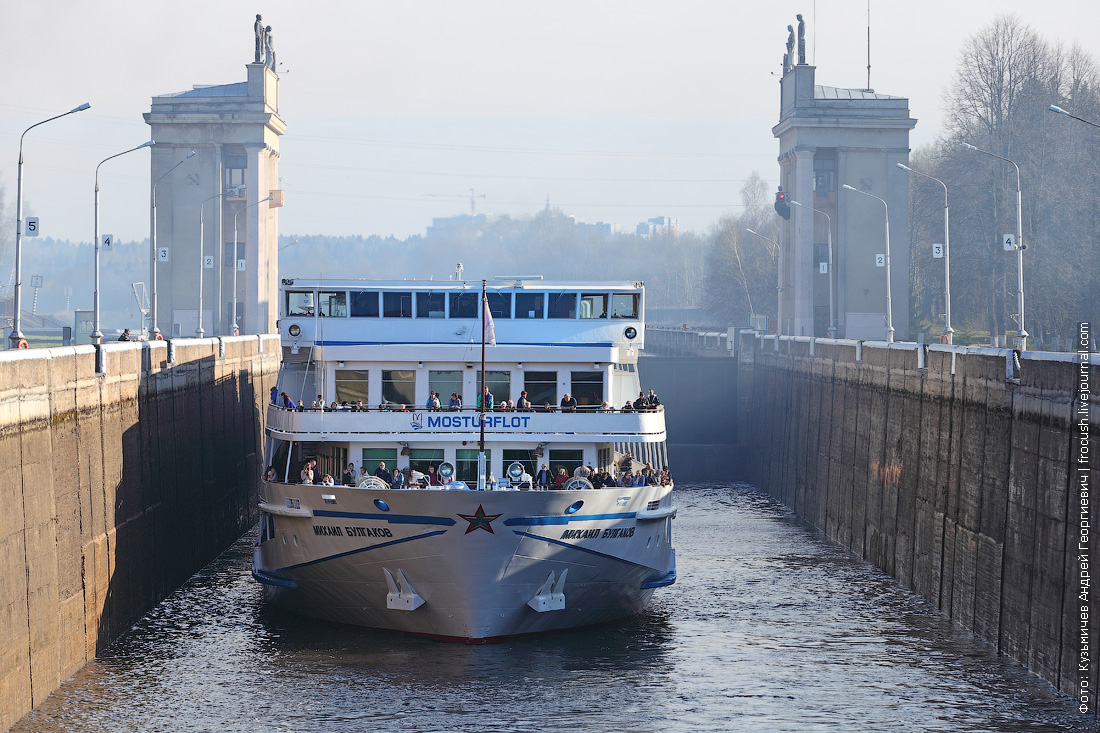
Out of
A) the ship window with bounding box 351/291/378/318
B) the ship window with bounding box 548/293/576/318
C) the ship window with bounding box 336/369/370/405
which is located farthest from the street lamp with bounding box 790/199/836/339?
the ship window with bounding box 336/369/370/405

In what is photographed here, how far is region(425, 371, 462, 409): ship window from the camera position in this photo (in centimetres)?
3572

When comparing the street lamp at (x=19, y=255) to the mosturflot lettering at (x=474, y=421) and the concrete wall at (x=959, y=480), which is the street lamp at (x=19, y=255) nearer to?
the mosturflot lettering at (x=474, y=421)

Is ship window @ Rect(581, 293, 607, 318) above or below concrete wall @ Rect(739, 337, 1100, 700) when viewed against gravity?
above

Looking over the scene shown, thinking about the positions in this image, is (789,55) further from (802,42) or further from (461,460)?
(461,460)

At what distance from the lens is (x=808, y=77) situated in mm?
94812

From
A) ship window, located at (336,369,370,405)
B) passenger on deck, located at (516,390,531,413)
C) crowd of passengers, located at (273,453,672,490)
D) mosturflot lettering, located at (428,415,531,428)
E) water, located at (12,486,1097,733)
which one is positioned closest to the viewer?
water, located at (12,486,1097,733)

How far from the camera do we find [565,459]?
34.7 m

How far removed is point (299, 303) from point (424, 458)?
6.94 m

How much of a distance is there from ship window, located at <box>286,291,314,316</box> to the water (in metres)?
8.34

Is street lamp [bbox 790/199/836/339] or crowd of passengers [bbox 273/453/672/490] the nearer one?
crowd of passengers [bbox 273/453/672/490]

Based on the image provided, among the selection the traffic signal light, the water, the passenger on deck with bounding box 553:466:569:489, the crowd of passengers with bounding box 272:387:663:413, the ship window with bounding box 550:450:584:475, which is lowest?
the water

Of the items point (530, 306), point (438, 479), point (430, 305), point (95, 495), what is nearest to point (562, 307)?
point (530, 306)

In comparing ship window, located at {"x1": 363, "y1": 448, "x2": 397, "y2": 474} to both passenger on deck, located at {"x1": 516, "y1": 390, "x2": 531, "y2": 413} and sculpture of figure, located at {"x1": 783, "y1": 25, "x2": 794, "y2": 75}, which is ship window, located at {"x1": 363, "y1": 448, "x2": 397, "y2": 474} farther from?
sculpture of figure, located at {"x1": 783, "y1": 25, "x2": 794, "y2": 75}

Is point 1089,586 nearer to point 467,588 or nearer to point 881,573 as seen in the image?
point 467,588
